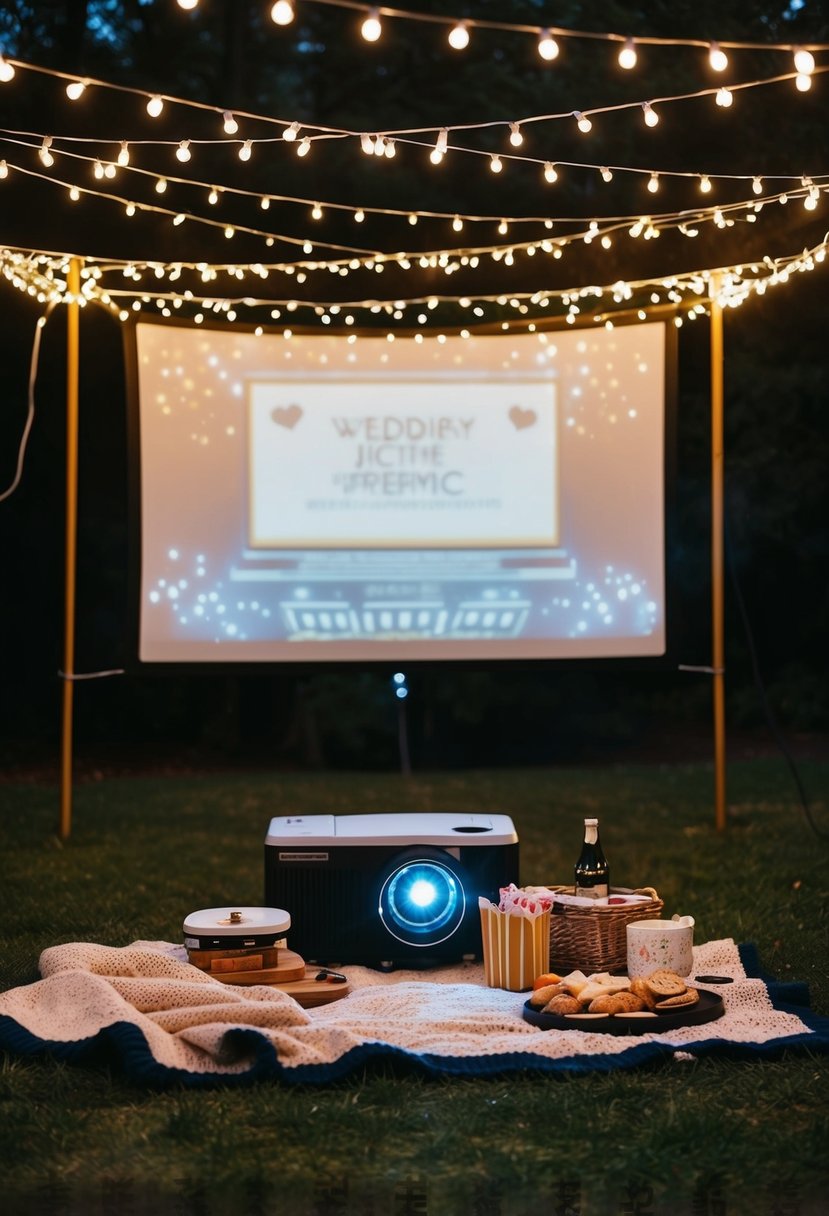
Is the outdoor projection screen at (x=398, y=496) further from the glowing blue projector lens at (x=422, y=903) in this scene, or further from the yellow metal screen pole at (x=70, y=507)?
the glowing blue projector lens at (x=422, y=903)

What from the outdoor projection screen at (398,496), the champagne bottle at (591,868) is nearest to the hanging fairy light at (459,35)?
the champagne bottle at (591,868)

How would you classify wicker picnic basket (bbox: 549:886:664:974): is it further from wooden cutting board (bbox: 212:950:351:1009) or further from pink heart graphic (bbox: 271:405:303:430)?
pink heart graphic (bbox: 271:405:303:430)

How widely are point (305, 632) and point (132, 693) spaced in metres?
6.92

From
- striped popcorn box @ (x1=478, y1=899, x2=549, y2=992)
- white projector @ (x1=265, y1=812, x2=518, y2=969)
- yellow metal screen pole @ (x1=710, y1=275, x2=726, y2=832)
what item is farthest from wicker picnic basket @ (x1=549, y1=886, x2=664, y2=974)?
yellow metal screen pole @ (x1=710, y1=275, x2=726, y2=832)

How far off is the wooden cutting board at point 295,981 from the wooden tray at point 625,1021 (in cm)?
49

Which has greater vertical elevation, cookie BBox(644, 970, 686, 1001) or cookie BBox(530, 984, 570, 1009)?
cookie BBox(644, 970, 686, 1001)

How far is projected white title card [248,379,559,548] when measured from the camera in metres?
5.41

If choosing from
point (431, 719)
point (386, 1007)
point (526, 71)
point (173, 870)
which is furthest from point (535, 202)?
point (386, 1007)

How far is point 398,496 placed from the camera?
5.42 meters

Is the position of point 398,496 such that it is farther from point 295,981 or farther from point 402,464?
point 295,981

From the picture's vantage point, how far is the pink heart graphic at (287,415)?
5461mm

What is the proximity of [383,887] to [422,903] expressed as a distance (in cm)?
12

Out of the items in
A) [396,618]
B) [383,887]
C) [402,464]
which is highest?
[402,464]

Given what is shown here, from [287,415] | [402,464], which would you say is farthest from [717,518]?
[287,415]
